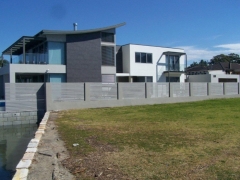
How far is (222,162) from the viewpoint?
210 inches

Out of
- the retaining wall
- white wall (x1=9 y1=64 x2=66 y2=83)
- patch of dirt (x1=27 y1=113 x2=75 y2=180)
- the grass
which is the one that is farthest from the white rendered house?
patch of dirt (x1=27 y1=113 x2=75 y2=180)

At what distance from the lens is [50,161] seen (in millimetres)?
5711

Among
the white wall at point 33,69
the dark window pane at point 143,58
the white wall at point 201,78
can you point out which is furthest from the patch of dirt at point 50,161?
the white wall at point 201,78

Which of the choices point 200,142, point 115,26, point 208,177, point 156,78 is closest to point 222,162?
point 208,177

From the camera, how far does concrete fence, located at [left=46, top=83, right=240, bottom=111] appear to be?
1716 centimetres

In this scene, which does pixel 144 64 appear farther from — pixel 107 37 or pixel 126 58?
pixel 107 37

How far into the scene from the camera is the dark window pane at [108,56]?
88.2ft

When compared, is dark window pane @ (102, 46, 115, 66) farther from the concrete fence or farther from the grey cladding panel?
the concrete fence

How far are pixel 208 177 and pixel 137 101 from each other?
16.0 metres

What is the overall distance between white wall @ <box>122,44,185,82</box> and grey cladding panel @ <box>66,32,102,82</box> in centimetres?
568

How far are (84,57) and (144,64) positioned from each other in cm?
904

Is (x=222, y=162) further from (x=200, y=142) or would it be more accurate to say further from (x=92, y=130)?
(x=92, y=130)

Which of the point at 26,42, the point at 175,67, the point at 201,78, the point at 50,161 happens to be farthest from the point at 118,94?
the point at 201,78

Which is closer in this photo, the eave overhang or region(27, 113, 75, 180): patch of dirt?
region(27, 113, 75, 180): patch of dirt
